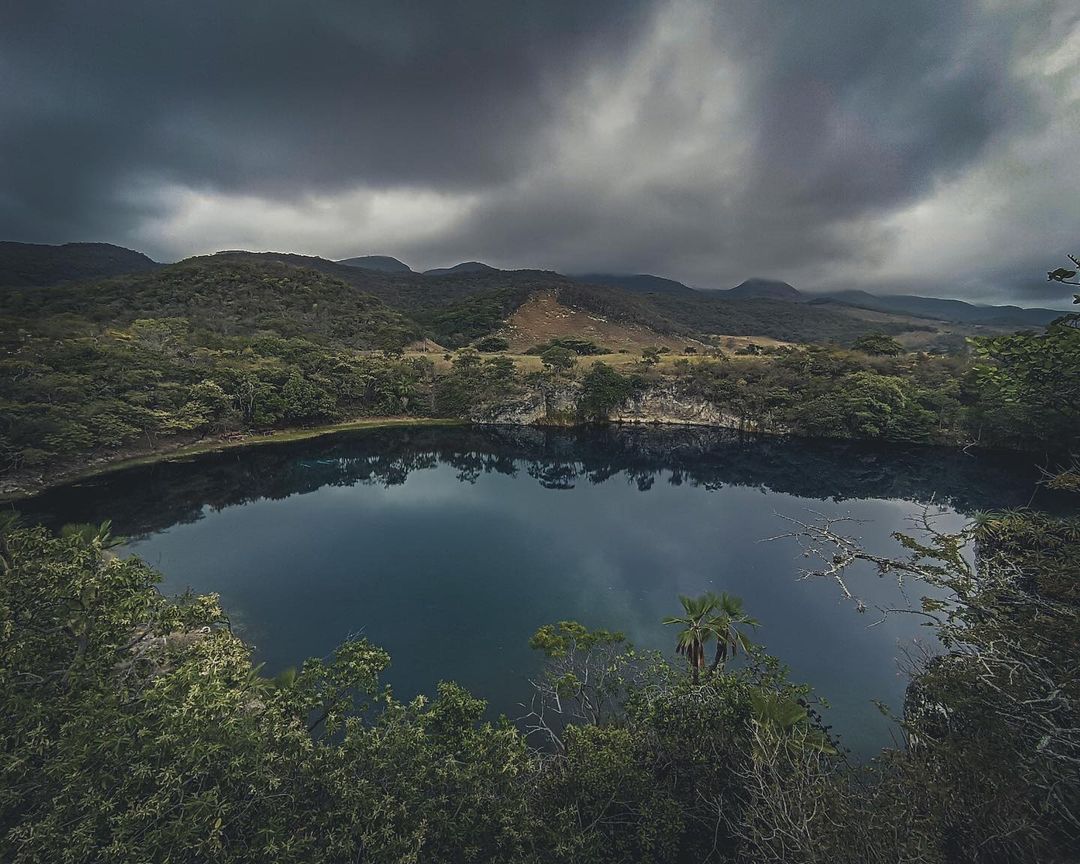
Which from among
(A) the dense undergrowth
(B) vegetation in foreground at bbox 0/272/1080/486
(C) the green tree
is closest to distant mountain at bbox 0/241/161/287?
(B) vegetation in foreground at bbox 0/272/1080/486

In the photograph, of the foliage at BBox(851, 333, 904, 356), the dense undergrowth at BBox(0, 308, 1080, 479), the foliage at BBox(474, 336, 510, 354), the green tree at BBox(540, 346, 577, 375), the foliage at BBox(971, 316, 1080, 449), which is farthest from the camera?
the foliage at BBox(474, 336, 510, 354)

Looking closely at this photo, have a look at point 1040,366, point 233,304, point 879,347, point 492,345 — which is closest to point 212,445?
point 492,345

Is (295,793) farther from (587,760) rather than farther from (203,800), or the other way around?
(587,760)

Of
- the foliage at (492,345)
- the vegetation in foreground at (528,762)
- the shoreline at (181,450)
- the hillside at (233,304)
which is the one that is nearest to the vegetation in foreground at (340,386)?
the hillside at (233,304)

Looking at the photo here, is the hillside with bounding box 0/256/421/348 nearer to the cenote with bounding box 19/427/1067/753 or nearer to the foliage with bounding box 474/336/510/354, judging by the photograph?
the foliage with bounding box 474/336/510/354

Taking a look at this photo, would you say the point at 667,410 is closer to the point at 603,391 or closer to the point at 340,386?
the point at 603,391
